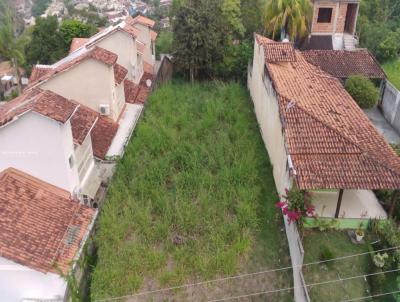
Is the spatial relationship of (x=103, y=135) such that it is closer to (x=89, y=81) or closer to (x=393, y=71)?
(x=89, y=81)

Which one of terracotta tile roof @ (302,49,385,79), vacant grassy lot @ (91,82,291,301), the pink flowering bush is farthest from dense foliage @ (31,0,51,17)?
the pink flowering bush

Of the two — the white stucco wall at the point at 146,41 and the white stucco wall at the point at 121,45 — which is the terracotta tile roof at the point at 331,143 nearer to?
the white stucco wall at the point at 121,45

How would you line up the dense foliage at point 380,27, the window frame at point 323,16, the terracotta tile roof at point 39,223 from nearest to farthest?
the terracotta tile roof at point 39,223
the dense foliage at point 380,27
the window frame at point 323,16

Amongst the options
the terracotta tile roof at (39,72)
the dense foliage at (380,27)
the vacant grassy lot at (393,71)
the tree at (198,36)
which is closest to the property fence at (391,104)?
the vacant grassy lot at (393,71)

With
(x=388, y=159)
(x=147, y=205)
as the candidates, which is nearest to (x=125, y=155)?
(x=147, y=205)

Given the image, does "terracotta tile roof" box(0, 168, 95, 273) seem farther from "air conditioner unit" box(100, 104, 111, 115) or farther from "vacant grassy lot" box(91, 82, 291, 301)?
"air conditioner unit" box(100, 104, 111, 115)

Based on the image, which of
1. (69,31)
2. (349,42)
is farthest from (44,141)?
(69,31)

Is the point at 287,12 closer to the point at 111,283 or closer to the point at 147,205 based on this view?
the point at 147,205
